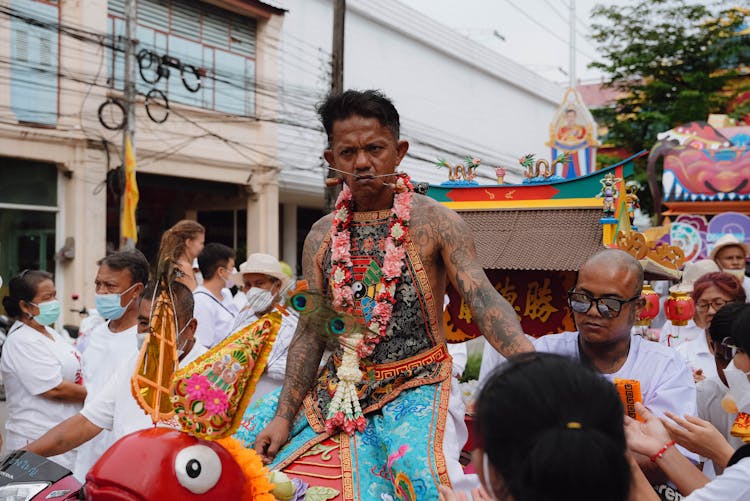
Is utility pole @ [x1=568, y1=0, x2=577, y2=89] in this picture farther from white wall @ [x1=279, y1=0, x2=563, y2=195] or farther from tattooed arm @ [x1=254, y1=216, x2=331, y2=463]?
tattooed arm @ [x1=254, y1=216, x2=331, y2=463]

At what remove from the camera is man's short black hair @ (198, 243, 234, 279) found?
20.5ft

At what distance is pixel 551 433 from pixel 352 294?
1.47 metres

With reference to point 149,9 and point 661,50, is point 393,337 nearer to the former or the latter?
point 149,9

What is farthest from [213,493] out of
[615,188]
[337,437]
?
[615,188]

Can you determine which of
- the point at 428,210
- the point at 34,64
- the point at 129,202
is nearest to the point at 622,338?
the point at 428,210

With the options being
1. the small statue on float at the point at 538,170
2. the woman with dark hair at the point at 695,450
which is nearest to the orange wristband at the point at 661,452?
the woman with dark hair at the point at 695,450

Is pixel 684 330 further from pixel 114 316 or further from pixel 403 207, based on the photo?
pixel 114 316

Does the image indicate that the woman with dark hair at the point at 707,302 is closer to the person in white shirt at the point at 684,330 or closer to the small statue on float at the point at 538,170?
the person in white shirt at the point at 684,330

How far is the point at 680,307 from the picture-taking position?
5.76 meters

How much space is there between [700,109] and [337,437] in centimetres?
1951

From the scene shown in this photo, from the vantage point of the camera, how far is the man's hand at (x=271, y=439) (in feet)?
8.57

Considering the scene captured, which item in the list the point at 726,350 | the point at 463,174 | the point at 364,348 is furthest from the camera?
the point at 463,174

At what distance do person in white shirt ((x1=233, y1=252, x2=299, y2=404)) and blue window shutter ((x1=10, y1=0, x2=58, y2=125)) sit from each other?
25.5 ft

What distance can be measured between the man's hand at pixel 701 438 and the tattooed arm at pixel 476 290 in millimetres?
576
